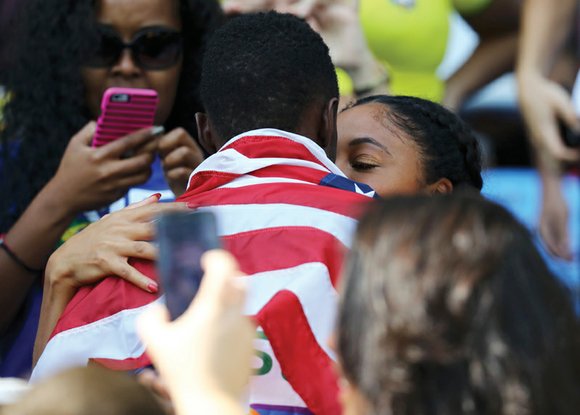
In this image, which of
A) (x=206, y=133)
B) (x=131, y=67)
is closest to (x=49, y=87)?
(x=131, y=67)

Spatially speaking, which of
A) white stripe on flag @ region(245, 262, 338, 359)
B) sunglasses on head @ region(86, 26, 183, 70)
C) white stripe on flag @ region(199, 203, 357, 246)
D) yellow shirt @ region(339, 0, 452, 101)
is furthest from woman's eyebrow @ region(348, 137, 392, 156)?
yellow shirt @ region(339, 0, 452, 101)

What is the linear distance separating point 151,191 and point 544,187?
1935mm

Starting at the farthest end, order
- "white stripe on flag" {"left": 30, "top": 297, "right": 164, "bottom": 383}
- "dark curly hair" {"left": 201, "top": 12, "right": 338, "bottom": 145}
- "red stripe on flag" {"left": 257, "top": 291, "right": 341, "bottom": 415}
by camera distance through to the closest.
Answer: "dark curly hair" {"left": 201, "top": 12, "right": 338, "bottom": 145} < "white stripe on flag" {"left": 30, "top": 297, "right": 164, "bottom": 383} < "red stripe on flag" {"left": 257, "top": 291, "right": 341, "bottom": 415}

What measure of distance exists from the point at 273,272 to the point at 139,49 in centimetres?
132

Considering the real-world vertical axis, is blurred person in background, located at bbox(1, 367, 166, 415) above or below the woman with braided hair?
above

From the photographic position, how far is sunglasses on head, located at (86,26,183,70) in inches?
117

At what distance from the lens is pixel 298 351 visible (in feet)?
5.77

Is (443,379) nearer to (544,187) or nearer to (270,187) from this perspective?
(270,187)

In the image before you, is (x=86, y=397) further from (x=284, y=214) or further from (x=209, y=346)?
(x=284, y=214)

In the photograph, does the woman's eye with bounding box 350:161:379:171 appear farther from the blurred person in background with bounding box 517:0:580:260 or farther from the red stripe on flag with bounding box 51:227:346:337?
the blurred person in background with bounding box 517:0:580:260

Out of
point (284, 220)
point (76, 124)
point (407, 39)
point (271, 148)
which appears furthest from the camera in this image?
point (407, 39)

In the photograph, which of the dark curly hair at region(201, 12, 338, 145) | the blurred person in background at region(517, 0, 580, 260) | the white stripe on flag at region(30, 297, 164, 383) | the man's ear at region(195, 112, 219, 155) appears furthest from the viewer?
the blurred person in background at region(517, 0, 580, 260)

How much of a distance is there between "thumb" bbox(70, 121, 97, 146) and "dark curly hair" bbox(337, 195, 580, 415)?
161cm

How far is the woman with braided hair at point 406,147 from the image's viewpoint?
2434 mm
